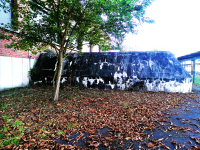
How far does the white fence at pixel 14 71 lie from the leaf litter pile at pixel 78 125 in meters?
2.69

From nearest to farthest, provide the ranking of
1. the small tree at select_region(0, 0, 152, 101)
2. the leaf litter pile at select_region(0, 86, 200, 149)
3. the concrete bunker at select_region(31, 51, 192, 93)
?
the leaf litter pile at select_region(0, 86, 200, 149)
the small tree at select_region(0, 0, 152, 101)
the concrete bunker at select_region(31, 51, 192, 93)

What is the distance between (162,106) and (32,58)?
854cm

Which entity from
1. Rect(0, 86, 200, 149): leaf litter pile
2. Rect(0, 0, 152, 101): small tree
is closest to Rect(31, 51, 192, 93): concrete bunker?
Rect(0, 86, 200, 149): leaf litter pile

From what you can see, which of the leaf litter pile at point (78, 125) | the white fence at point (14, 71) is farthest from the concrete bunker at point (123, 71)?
the leaf litter pile at point (78, 125)

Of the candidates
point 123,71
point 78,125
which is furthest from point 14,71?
point 123,71

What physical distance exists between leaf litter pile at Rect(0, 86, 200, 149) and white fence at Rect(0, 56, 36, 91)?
2.69m

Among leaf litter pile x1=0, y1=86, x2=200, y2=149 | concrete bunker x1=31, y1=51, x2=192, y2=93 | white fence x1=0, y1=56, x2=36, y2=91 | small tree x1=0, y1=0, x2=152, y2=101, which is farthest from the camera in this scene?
concrete bunker x1=31, y1=51, x2=192, y2=93

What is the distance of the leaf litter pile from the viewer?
106 inches

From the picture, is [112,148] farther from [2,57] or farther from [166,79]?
[2,57]

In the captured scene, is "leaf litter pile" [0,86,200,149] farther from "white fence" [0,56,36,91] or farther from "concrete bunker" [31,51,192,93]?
"concrete bunker" [31,51,192,93]

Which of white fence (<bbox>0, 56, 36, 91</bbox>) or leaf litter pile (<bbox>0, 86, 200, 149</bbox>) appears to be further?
white fence (<bbox>0, 56, 36, 91</bbox>)

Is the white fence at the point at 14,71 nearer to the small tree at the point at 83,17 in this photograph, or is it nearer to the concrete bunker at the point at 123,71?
the concrete bunker at the point at 123,71

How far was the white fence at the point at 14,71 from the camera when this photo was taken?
7.02 meters

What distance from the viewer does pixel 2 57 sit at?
6.93m
